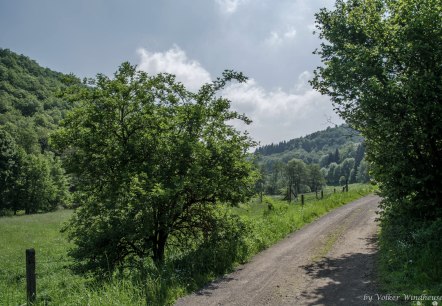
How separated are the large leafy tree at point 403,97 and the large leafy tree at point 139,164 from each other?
5.28 meters

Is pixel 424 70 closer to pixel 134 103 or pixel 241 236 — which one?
pixel 241 236

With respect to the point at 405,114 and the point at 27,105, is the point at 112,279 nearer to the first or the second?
the point at 405,114

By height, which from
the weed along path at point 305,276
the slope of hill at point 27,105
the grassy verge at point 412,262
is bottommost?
the weed along path at point 305,276

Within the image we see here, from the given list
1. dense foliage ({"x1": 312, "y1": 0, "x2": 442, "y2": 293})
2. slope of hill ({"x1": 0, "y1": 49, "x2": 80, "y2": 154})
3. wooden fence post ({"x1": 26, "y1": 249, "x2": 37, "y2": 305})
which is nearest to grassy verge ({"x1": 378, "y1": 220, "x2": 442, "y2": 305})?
dense foliage ({"x1": 312, "y1": 0, "x2": 442, "y2": 293})

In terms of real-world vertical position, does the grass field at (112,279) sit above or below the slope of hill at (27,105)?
below

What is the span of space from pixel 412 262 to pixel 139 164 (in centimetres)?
982

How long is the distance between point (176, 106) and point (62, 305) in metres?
8.11

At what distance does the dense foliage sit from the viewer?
12.1 meters

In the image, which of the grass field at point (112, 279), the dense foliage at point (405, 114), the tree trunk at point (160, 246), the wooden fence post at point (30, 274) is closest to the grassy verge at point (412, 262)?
the dense foliage at point (405, 114)

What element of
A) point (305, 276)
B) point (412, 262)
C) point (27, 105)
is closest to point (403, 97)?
point (412, 262)

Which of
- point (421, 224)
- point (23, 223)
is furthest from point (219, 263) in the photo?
point (23, 223)

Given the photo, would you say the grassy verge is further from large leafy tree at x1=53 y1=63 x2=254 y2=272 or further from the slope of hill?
the slope of hill

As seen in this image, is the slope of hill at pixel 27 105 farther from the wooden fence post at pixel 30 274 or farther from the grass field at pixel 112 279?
the wooden fence post at pixel 30 274

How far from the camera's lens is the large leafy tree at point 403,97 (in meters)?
12.3
